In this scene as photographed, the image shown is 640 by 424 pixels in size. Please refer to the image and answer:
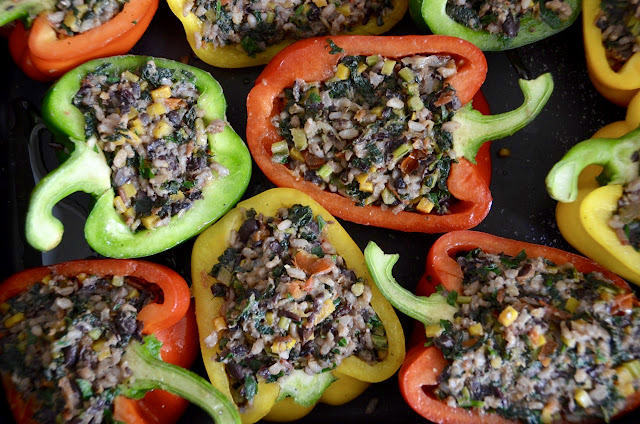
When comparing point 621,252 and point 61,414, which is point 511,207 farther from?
point 61,414

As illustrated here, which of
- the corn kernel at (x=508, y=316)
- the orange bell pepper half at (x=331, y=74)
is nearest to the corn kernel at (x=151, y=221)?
the orange bell pepper half at (x=331, y=74)

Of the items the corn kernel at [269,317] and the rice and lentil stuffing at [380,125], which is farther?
the rice and lentil stuffing at [380,125]

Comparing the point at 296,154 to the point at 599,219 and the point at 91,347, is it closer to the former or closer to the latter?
the point at 91,347

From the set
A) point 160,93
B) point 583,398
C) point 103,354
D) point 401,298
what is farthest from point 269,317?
point 583,398

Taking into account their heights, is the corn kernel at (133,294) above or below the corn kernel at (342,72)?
below

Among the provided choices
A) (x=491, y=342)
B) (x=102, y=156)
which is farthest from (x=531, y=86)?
(x=102, y=156)

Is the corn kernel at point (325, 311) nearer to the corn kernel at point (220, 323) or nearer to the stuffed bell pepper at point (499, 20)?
the corn kernel at point (220, 323)

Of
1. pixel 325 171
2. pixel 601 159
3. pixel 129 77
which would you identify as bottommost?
pixel 325 171
